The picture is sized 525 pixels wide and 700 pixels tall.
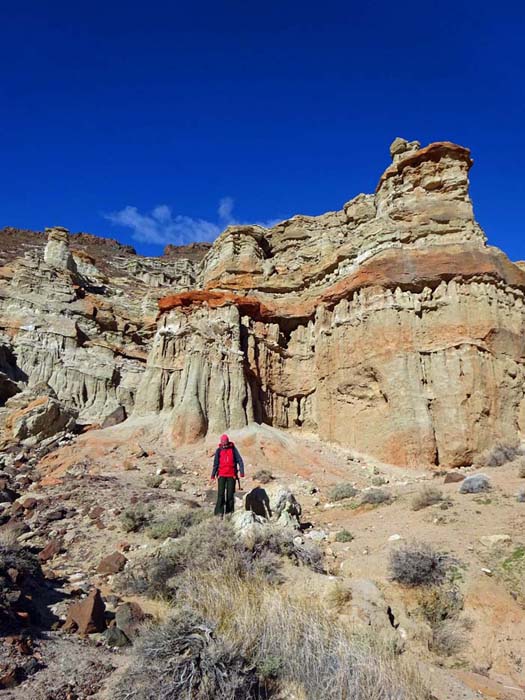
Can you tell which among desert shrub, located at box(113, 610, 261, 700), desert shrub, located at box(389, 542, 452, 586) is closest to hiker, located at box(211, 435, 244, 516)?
desert shrub, located at box(389, 542, 452, 586)

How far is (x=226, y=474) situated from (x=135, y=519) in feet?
8.05

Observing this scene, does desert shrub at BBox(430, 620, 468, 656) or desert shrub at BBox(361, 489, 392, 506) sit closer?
desert shrub at BBox(430, 620, 468, 656)

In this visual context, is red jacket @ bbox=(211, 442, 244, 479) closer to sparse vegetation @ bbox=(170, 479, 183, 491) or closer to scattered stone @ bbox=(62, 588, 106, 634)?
scattered stone @ bbox=(62, 588, 106, 634)

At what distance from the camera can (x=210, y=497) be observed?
1298 centimetres

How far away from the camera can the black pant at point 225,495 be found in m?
9.32

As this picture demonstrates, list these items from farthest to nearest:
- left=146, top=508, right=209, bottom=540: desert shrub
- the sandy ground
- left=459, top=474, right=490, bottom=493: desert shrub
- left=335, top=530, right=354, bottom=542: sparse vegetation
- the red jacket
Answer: left=459, top=474, right=490, bottom=493: desert shrub < left=335, top=530, right=354, bottom=542: sparse vegetation < the red jacket < left=146, top=508, right=209, bottom=540: desert shrub < the sandy ground

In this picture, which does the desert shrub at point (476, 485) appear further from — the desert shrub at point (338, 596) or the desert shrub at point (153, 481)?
the desert shrub at point (153, 481)

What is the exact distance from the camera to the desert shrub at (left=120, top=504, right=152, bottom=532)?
32.4ft

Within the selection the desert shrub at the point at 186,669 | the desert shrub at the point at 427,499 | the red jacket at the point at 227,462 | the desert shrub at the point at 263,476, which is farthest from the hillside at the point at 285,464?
the red jacket at the point at 227,462

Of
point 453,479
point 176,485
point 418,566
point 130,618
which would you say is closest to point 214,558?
point 130,618

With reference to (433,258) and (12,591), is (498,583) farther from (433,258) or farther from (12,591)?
(433,258)

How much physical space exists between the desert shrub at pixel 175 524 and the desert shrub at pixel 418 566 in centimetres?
408

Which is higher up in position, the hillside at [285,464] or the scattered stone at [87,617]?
the hillside at [285,464]

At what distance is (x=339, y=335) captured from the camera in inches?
1073
